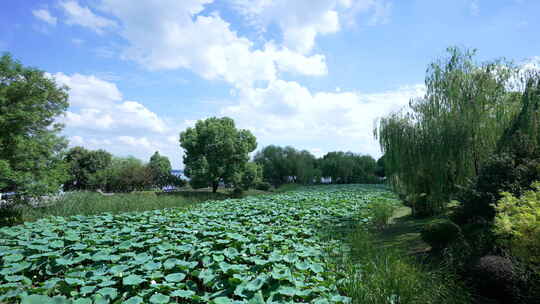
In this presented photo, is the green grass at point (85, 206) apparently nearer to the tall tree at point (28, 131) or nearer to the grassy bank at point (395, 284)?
the tall tree at point (28, 131)

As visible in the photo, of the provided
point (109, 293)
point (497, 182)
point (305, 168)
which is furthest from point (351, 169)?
point (109, 293)

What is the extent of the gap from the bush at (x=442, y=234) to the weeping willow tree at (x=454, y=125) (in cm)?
339

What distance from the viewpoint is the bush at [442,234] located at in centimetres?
544

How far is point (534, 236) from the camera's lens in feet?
11.3

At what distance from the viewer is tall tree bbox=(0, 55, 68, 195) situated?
9508 mm

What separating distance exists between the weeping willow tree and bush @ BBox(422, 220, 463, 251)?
339 cm

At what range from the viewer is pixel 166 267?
12.8ft

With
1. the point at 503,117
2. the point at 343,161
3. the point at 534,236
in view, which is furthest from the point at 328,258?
the point at 343,161

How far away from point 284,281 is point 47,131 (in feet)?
40.3

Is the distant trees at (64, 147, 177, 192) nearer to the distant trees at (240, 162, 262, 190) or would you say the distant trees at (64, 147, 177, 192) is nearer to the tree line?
the tree line

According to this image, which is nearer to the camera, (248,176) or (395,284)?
(395,284)

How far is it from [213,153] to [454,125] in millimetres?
15905

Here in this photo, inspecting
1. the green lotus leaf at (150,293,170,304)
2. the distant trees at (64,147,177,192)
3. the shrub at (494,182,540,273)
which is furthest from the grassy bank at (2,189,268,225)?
the distant trees at (64,147,177,192)

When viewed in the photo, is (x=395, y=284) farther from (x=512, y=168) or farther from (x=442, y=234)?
(x=512, y=168)
